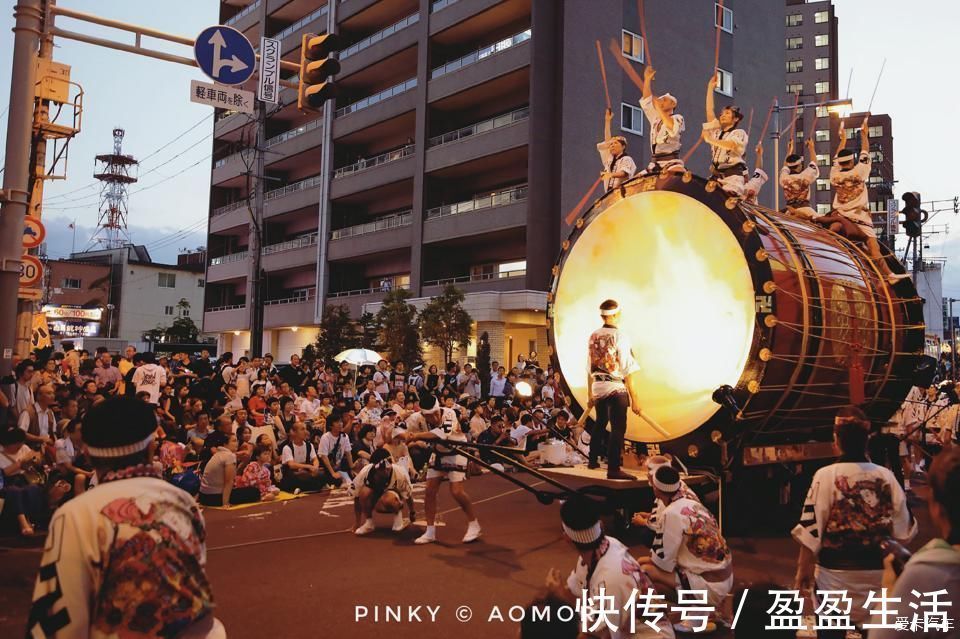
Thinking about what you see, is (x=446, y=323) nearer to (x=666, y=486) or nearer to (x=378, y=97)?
(x=378, y=97)

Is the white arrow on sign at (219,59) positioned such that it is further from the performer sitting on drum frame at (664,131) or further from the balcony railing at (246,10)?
the balcony railing at (246,10)

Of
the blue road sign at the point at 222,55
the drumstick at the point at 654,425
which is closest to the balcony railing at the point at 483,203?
the blue road sign at the point at 222,55

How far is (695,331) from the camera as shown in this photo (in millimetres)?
7566

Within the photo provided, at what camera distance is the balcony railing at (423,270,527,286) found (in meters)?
25.6

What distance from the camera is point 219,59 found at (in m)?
9.34

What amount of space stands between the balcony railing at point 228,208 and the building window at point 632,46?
23.0 meters

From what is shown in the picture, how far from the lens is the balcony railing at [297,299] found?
35.0m

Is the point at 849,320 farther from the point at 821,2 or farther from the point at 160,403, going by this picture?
the point at 821,2

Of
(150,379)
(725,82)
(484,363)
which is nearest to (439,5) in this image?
(725,82)

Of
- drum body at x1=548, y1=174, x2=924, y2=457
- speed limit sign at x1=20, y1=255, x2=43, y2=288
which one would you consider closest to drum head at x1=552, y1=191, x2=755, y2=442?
drum body at x1=548, y1=174, x2=924, y2=457

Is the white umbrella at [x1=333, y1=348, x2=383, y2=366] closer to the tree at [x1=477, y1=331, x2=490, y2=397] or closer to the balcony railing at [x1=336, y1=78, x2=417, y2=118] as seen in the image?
the tree at [x1=477, y1=331, x2=490, y2=397]

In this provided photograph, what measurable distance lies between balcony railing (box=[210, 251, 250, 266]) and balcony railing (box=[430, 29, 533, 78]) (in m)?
16.9

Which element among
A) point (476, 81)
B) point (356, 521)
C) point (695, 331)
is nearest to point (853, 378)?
point (695, 331)

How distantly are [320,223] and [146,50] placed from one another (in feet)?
80.1
